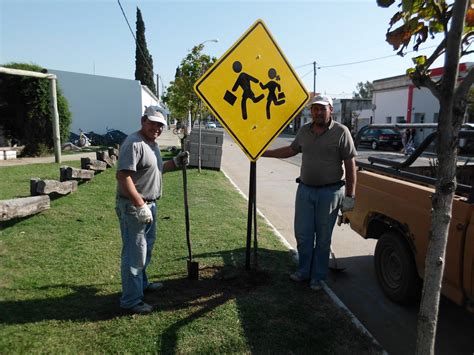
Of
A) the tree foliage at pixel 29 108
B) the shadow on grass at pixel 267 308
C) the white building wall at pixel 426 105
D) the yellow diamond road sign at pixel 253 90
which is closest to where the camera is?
the shadow on grass at pixel 267 308

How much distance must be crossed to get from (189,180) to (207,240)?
530cm

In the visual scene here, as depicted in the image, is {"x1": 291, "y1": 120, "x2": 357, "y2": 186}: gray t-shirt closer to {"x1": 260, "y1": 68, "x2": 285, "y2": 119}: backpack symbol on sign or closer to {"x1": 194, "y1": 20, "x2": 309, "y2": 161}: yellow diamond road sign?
{"x1": 194, "y1": 20, "x2": 309, "y2": 161}: yellow diamond road sign

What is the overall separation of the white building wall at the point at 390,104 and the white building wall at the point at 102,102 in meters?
21.7

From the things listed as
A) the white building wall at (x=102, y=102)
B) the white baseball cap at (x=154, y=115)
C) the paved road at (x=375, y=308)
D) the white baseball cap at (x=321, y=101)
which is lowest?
the paved road at (x=375, y=308)

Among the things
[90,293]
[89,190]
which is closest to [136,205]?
[90,293]

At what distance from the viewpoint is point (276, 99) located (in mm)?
4082

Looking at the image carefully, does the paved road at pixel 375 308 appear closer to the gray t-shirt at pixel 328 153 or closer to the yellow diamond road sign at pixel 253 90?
the gray t-shirt at pixel 328 153

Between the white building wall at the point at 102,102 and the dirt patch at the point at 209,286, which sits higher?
the white building wall at the point at 102,102

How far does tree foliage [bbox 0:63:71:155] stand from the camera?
15062mm

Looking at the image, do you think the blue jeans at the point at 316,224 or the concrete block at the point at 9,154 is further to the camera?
the concrete block at the point at 9,154

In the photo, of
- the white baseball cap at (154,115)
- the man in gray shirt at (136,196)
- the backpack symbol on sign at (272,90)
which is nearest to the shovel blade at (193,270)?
the man in gray shirt at (136,196)

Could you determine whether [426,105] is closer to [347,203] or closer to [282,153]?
[282,153]

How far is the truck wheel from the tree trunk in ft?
5.08

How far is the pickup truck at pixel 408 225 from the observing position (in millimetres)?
2979
